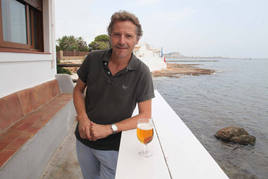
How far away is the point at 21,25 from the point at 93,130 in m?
3.23

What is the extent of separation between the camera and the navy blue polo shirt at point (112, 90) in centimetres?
143

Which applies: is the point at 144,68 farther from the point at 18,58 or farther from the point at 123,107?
the point at 18,58

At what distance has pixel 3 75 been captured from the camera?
2.76 metres

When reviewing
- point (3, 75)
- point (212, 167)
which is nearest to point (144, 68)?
point (212, 167)

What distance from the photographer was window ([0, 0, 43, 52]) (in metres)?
2.98

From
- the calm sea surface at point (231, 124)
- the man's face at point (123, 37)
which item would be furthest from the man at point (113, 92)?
the calm sea surface at point (231, 124)

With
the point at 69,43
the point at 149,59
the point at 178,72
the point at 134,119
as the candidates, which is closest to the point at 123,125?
the point at 134,119

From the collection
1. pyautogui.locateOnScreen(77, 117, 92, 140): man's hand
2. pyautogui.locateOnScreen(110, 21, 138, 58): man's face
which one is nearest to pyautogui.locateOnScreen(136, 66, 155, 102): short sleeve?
pyautogui.locateOnScreen(110, 21, 138, 58): man's face

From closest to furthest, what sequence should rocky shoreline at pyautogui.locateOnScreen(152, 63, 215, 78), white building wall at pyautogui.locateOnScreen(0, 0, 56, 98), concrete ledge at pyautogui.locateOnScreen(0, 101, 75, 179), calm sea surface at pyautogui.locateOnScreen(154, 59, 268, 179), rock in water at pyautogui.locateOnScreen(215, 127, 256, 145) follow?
concrete ledge at pyautogui.locateOnScreen(0, 101, 75, 179) < white building wall at pyautogui.locateOnScreen(0, 0, 56, 98) < calm sea surface at pyautogui.locateOnScreen(154, 59, 268, 179) < rock in water at pyautogui.locateOnScreen(215, 127, 256, 145) < rocky shoreline at pyautogui.locateOnScreen(152, 63, 215, 78)

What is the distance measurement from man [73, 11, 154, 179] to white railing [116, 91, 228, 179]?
0.17m

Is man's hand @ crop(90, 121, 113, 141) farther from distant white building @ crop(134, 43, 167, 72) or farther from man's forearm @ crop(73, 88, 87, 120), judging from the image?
distant white building @ crop(134, 43, 167, 72)

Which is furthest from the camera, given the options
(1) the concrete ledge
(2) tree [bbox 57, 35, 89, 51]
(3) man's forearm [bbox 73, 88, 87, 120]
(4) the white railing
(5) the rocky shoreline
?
(2) tree [bbox 57, 35, 89, 51]

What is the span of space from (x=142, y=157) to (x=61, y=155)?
2452 millimetres

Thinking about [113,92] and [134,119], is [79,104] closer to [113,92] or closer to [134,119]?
[113,92]
